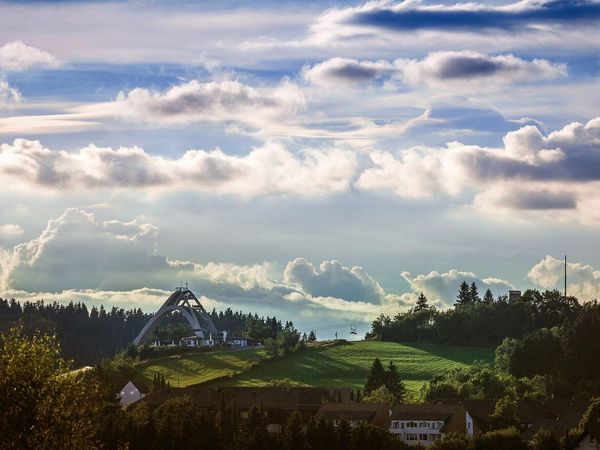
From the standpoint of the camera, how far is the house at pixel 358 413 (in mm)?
188962

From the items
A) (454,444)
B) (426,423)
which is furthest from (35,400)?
(426,423)

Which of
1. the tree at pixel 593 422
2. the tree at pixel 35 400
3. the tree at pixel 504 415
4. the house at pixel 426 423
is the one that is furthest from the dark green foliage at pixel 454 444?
the tree at pixel 35 400

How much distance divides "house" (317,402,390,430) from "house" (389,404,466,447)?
1.69 m

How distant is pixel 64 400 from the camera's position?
8244 centimetres

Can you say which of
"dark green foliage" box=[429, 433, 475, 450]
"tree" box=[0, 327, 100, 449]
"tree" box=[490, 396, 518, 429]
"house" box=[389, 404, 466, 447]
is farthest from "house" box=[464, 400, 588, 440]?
"tree" box=[0, 327, 100, 449]

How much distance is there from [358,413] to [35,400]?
11504 cm

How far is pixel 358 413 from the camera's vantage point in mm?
193125

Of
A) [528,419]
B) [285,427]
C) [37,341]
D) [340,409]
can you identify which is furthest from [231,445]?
[37,341]

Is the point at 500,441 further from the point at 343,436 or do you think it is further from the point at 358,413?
the point at 358,413

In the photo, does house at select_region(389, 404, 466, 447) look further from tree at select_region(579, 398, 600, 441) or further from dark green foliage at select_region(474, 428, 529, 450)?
tree at select_region(579, 398, 600, 441)

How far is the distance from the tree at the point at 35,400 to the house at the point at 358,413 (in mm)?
104809

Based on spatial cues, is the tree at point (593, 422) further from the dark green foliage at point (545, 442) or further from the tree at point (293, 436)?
the tree at point (293, 436)

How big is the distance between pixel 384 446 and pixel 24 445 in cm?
8109

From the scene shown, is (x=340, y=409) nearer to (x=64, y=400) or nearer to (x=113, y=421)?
(x=113, y=421)
